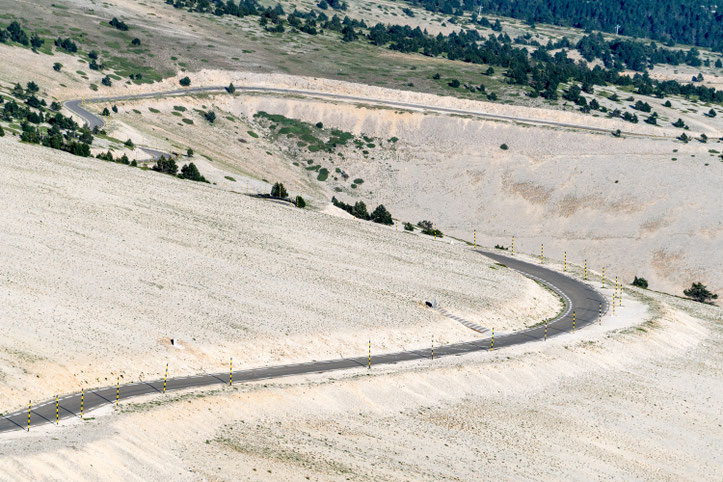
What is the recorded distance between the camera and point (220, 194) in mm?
80625

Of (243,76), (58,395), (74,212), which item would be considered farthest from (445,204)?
(58,395)

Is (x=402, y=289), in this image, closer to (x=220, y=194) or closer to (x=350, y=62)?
(x=220, y=194)

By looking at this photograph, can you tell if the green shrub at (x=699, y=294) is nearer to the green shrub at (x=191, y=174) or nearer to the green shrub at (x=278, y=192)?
the green shrub at (x=278, y=192)

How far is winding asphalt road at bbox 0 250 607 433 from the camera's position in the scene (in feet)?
Answer: 130

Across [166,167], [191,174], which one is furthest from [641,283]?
[166,167]

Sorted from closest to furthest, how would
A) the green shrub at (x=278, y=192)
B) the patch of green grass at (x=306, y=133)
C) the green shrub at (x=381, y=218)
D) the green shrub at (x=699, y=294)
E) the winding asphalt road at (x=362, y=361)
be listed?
the winding asphalt road at (x=362, y=361) < the green shrub at (x=699, y=294) < the green shrub at (x=278, y=192) < the green shrub at (x=381, y=218) < the patch of green grass at (x=306, y=133)

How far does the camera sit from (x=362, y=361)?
52.5 metres

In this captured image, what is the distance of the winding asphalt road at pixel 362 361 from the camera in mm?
39631

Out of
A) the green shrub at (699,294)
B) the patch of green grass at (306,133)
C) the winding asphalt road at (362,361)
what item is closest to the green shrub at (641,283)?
the green shrub at (699,294)

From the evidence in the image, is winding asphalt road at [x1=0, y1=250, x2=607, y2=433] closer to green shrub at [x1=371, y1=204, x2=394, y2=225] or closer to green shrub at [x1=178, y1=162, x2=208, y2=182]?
green shrub at [x1=371, y1=204, x2=394, y2=225]

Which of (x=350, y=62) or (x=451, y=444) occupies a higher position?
(x=350, y=62)

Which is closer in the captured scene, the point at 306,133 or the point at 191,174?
the point at 191,174

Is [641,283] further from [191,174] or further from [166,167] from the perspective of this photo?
[166,167]

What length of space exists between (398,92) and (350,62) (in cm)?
1875
